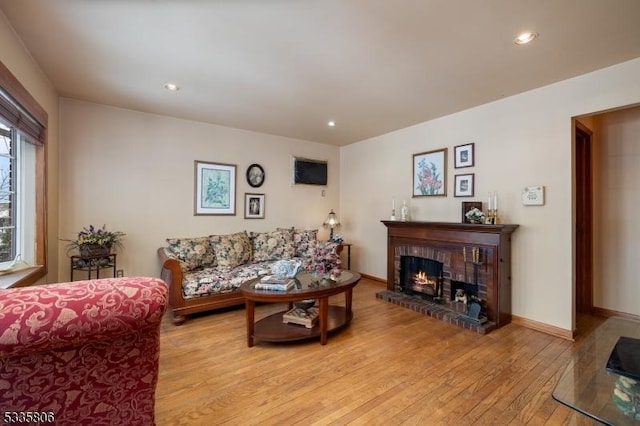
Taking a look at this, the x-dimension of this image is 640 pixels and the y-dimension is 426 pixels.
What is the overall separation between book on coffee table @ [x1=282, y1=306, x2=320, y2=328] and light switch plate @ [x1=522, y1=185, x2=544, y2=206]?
2.54 m

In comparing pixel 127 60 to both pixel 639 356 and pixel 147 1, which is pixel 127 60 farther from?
pixel 639 356

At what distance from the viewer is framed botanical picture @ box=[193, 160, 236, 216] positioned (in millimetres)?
4156

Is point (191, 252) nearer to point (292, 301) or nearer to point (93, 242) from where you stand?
point (93, 242)

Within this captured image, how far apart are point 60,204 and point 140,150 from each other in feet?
3.54

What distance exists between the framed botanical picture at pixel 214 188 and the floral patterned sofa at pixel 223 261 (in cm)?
46

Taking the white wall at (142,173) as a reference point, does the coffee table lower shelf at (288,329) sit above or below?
below

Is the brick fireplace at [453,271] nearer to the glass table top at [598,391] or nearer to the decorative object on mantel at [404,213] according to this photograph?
the decorative object on mantel at [404,213]

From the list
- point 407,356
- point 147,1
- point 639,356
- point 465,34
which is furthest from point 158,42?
point 639,356

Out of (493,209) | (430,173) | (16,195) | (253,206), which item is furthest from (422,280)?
(16,195)

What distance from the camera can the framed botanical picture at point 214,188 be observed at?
4.16 m

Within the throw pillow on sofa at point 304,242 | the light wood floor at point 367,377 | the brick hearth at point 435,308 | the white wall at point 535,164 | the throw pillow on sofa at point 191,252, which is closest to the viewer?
the light wood floor at point 367,377

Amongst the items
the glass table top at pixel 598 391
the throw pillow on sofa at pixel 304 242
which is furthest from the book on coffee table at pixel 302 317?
the glass table top at pixel 598 391

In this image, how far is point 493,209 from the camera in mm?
3244

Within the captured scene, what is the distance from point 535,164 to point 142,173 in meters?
4.73
